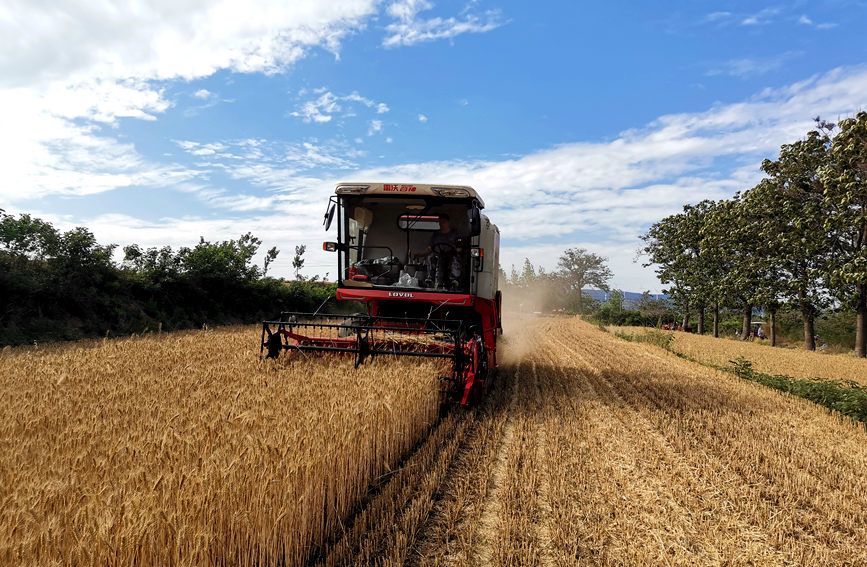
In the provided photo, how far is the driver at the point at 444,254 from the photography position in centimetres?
793

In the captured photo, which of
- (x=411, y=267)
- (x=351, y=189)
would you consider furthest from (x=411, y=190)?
(x=411, y=267)

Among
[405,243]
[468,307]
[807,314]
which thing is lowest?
[807,314]

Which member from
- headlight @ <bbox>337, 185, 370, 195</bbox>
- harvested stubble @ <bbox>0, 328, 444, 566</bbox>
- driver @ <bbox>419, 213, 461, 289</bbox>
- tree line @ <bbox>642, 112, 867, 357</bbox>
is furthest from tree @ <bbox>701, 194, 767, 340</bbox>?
harvested stubble @ <bbox>0, 328, 444, 566</bbox>

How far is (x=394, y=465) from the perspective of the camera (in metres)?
4.67

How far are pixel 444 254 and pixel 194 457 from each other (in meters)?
5.52

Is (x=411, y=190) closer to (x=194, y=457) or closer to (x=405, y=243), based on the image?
(x=405, y=243)

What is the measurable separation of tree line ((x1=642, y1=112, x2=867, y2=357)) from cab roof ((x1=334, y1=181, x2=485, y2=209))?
1427 cm

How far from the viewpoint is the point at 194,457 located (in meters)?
2.98

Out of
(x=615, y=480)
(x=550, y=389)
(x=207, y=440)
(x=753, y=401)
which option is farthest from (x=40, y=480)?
(x=753, y=401)

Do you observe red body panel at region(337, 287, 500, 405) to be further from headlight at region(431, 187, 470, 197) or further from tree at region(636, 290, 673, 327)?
tree at region(636, 290, 673, 327)

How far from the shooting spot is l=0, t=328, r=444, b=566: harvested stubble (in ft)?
Result: 7.13

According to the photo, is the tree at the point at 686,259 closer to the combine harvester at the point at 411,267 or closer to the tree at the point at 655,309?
the tree at the point at 655,309

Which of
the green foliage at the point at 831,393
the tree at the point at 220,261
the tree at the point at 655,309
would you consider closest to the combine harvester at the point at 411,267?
the green foliage at the point at 831,393

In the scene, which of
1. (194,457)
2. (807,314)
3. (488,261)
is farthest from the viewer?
(807,314)
